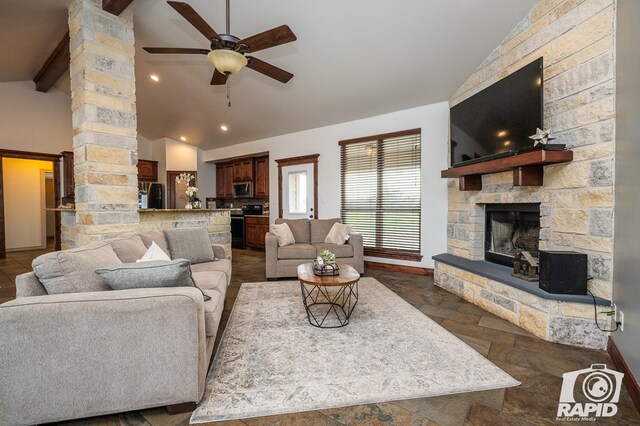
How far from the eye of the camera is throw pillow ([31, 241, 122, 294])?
5.10 ft

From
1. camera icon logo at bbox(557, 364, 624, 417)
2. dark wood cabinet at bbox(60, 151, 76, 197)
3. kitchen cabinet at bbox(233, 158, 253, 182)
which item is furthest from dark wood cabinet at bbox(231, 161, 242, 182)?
camera icon logo at bbox(557, 364, 624, 417)

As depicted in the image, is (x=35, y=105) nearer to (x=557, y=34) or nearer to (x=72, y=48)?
(x=72, y=48)

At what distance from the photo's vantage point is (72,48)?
3240 mm

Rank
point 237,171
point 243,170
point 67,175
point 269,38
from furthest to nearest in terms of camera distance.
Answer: point 237,171
point 243,170
point 67,175
point 269,38

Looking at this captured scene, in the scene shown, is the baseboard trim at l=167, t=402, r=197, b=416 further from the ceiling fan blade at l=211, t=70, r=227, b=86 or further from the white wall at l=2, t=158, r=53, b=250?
the white wall at l=2, t=158, r=53, b=250

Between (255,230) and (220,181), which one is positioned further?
(220,181)

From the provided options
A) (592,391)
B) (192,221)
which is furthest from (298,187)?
(592,391)

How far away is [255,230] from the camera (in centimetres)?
735

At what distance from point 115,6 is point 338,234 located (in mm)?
3865

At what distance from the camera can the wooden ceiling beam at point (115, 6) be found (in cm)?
293

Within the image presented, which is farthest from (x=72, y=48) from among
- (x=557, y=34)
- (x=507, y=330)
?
(x=507, y=330)

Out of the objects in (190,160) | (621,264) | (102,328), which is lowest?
(102,328)

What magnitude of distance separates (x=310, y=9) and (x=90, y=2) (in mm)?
2290

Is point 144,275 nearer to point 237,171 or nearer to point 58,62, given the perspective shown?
point 58,62
